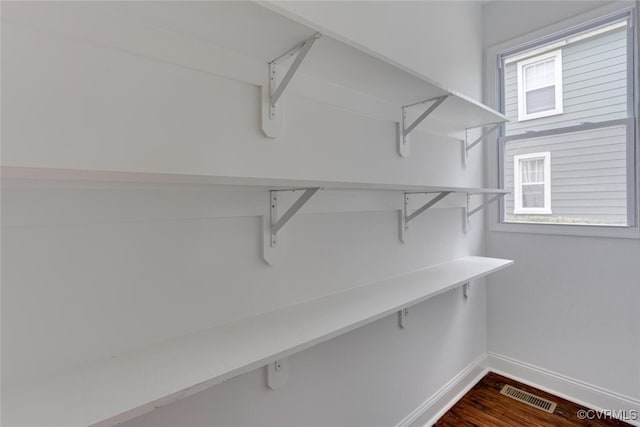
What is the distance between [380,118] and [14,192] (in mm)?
1265

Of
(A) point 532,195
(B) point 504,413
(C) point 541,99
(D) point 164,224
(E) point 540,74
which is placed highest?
(E) point 540,74

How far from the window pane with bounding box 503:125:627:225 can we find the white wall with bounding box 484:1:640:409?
0.48ft

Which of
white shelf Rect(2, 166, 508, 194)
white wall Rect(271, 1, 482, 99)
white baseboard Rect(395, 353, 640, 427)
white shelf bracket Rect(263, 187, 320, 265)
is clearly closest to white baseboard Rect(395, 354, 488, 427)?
white baseboard Rect(395, 353, 640, 427)

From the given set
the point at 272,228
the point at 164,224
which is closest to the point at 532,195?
the point at 272,228

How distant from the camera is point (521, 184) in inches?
87.9

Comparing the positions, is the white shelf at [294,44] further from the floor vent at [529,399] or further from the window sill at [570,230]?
the floor vent at [529,399]

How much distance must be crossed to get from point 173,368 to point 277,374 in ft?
1.51

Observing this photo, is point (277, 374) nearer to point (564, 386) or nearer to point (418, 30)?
point (418, 30)

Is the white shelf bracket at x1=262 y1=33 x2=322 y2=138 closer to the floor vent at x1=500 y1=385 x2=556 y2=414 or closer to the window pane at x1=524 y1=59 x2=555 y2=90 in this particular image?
the window pane at x1=524 y1=59 x2=555 y2=90

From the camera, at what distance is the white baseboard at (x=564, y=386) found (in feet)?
6.06

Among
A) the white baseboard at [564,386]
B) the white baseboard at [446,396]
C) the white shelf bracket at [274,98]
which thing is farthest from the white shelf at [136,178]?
the white baseboard at [564,386]

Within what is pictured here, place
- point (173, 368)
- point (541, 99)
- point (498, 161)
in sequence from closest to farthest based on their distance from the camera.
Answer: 1. point (173, 368)
2. point (541, 99)
3. point (498, 161)

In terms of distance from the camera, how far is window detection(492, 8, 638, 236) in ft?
6.06

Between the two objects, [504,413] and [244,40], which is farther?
[504,413]
